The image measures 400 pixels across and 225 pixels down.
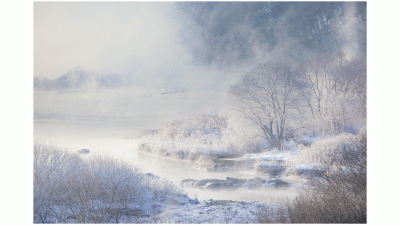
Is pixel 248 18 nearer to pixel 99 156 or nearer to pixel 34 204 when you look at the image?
pixel 99 156

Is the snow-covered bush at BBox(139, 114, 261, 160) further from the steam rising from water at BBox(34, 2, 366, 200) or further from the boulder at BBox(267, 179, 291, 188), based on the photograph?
the boulder at BBox(267, 179, 291, 188)

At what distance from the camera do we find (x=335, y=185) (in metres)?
4.39

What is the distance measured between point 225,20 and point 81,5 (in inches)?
108

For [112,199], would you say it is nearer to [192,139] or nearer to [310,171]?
[192,139]

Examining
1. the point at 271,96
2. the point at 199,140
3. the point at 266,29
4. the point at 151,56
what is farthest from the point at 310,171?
the point at 151,56

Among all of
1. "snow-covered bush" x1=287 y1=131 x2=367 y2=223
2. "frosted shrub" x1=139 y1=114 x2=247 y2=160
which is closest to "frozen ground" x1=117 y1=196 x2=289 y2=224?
"snow-covered bush" x1=287 y1=131 x2=367 y2=223

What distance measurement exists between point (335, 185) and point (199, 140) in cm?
256

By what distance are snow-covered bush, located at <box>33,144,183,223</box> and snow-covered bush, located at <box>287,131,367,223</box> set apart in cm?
233

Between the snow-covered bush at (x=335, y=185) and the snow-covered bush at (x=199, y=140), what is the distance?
117 cm

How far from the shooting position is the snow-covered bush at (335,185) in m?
4.17

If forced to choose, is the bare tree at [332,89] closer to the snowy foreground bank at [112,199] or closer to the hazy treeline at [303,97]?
the hazy treeline at [303,97]
